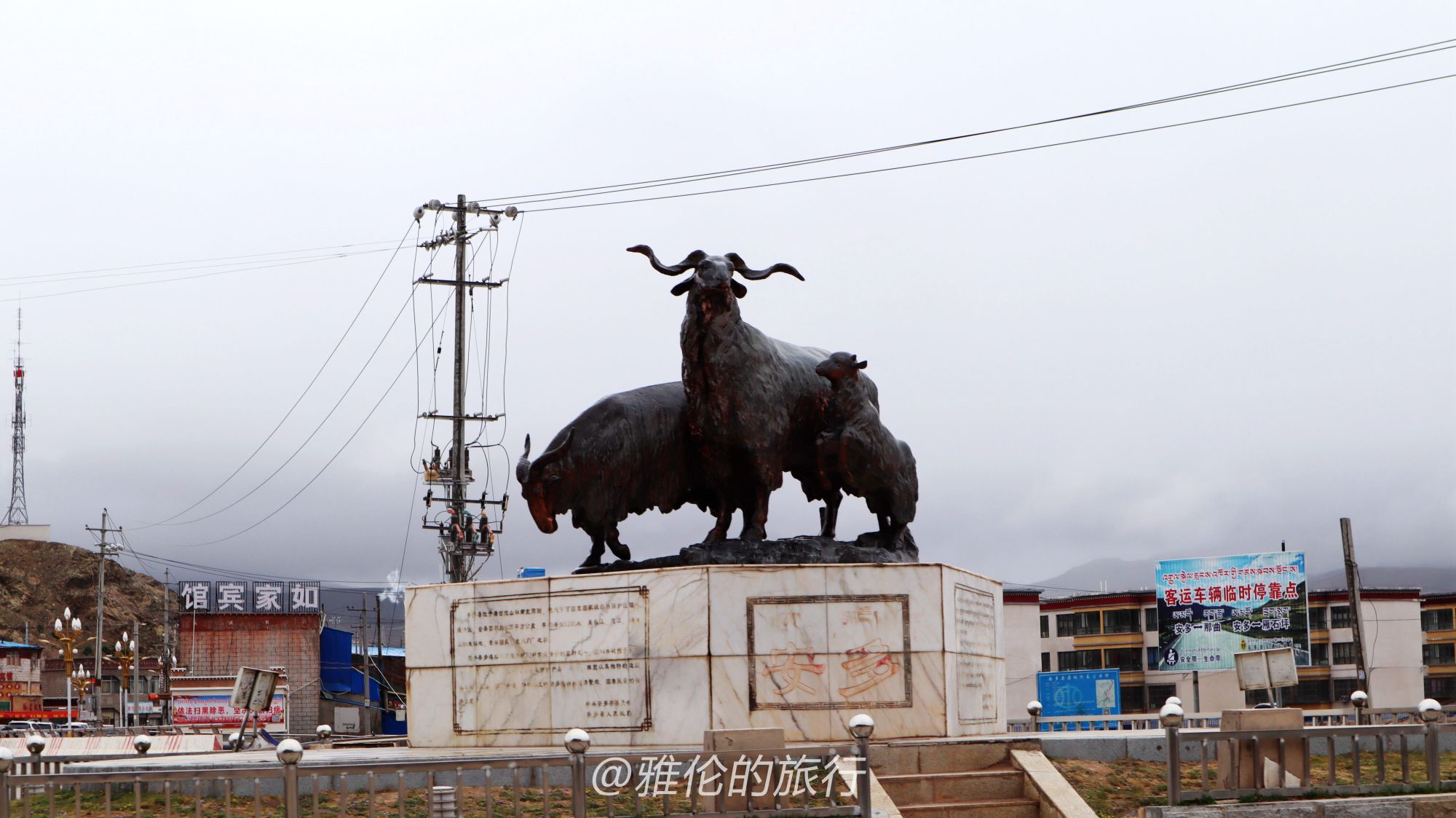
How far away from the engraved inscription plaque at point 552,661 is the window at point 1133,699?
4238cm

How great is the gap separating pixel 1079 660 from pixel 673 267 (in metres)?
44.0

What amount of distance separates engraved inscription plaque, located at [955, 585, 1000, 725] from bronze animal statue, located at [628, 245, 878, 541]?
2.11 metres

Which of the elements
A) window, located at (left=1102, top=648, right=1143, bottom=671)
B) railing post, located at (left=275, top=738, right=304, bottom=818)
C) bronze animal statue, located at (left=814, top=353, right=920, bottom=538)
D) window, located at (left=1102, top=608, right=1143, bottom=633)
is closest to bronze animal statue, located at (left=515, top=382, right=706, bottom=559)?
bronze animal statue, located at (left=814, top=353, right=920, bottom=538)

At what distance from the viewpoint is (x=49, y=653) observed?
8075cm

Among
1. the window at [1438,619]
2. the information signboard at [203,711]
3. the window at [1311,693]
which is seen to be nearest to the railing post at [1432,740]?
the information signboard at [203,711]

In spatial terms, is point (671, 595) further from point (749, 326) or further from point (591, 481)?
point (749, 326)

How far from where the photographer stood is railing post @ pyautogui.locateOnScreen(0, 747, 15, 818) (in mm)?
8438

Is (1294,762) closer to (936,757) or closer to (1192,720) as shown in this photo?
(936,757)

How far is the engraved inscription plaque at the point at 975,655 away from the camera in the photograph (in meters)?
13.1

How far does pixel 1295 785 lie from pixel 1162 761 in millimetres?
1724

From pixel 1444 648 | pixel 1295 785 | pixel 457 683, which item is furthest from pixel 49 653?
pixel 1295 785

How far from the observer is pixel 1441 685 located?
52.0m

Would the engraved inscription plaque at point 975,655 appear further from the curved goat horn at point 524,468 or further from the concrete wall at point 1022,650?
the concrete wall at point 1022,650

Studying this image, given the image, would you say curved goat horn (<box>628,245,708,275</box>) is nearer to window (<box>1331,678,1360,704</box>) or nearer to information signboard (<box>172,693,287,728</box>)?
information signboard (<box>172,693,287,728</box>)
